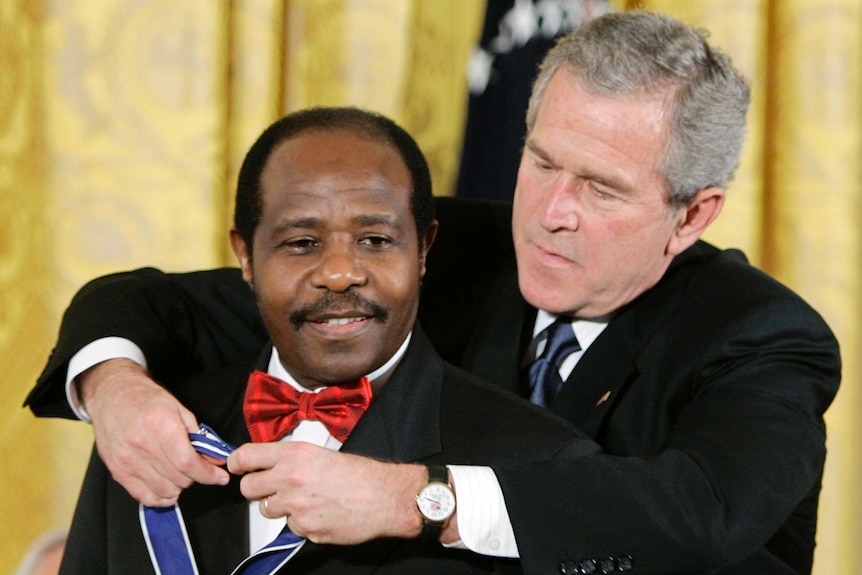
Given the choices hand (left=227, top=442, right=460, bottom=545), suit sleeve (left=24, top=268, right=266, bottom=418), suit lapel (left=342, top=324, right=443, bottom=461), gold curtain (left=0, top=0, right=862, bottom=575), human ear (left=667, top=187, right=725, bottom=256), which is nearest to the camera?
hand (left=227, top=442, right=460, bottom=545)

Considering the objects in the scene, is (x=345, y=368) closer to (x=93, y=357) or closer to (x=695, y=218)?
(x=93, y=357)

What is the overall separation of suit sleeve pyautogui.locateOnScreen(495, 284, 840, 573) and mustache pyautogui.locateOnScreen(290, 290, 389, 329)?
0.27m

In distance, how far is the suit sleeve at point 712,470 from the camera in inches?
50.6

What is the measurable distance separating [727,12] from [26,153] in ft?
4.85

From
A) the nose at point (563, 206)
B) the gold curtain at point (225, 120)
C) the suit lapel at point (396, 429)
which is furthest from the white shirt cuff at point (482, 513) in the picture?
the gold curtain at point (225, 120)

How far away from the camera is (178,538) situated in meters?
1.39

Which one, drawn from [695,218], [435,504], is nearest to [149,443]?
[435,504]

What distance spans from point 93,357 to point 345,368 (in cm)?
43

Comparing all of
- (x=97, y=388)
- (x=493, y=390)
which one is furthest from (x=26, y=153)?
(x=493, y=390)

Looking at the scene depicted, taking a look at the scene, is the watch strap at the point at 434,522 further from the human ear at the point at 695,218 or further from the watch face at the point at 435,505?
the human ear at the point at 695,218

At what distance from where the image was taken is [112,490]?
1.54 metres

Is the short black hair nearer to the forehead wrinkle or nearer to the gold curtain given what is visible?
the forehead wrinkle

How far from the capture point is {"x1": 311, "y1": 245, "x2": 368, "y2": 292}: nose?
1377 millimetres

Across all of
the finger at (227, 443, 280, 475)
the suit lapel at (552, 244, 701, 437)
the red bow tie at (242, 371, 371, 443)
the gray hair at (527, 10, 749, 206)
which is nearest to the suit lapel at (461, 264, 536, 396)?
the suit lapel at (552, 244, 701, 437)
